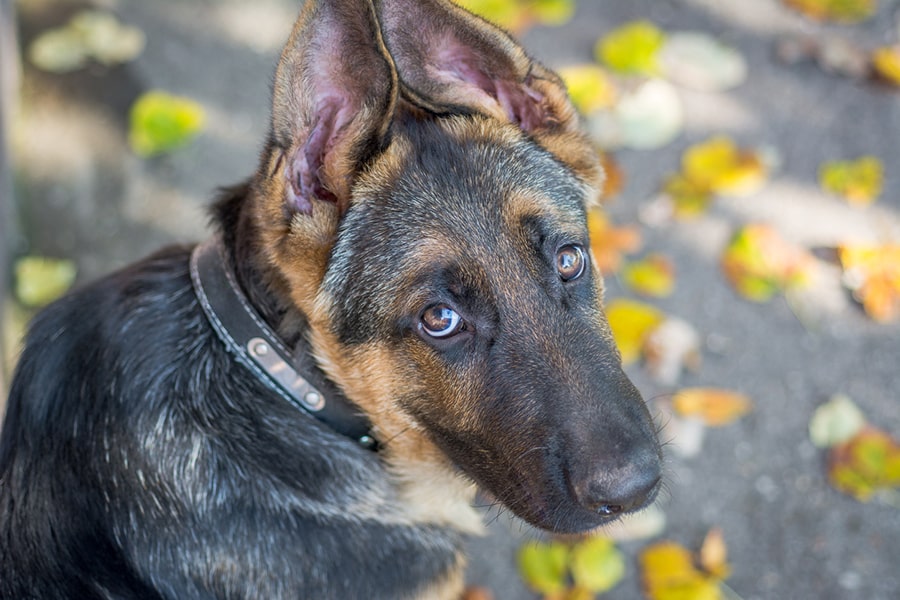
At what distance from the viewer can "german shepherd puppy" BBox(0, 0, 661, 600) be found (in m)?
2.99

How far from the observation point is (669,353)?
522cm

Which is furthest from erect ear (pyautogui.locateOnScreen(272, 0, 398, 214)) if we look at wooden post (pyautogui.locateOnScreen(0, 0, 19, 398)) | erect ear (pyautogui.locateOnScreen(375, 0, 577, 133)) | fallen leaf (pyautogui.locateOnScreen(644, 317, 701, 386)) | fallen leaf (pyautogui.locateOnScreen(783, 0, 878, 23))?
fallen leaf (pyautogui.locateOnScreen(783, 0, 878, 23))

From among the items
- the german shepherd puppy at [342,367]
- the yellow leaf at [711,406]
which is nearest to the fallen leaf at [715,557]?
the yellow leaf at [711,406]

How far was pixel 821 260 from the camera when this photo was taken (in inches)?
215

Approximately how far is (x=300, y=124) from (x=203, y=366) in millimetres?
995

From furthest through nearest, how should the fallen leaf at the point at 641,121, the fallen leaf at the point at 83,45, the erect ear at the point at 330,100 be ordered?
the fallen leaf at the point at 83,45 → the fallen leaf at the point at 641,121 → the erect ear at the point at 330,100

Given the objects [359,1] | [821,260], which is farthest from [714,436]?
[359,1]

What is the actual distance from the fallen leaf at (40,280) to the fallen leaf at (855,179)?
493 cm

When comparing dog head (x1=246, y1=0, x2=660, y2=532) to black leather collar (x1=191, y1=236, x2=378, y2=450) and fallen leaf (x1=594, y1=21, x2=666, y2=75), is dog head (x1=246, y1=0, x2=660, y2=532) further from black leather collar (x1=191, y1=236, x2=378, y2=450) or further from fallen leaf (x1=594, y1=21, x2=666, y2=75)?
fallen leaf (x1=594, y1=21, x2=666, y2=75)

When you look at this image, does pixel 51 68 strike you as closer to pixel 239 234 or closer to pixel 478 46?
pixel 239 234

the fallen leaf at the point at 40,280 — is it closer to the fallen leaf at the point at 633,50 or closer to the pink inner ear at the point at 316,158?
the pink inner ear at the point at 316,158

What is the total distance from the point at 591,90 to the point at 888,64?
199 centimetres

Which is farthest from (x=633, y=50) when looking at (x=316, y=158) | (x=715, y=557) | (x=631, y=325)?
(x=316, y=158)

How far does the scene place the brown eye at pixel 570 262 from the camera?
3172 mm
